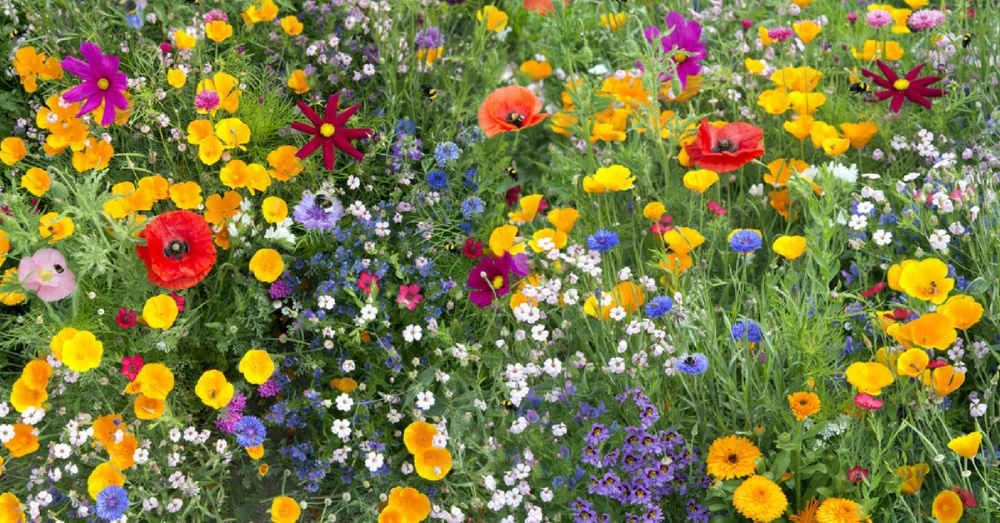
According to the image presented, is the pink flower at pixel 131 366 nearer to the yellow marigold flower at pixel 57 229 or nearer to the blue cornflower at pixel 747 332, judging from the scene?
the yellow marigold flower at pixel 57 229

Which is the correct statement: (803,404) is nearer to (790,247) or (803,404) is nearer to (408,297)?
(790,247)

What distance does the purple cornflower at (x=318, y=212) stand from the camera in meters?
2.49

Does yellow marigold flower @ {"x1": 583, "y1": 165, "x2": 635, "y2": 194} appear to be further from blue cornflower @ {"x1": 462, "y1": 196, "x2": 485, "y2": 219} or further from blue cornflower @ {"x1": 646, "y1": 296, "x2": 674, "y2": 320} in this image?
blue cornflower @ {"x1": 646, "y1": 296, "x2": 674, "y2": 320}

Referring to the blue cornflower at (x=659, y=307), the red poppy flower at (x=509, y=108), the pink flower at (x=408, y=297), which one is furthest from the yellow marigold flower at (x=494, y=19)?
the blue cornflower at (x=659, y=307)

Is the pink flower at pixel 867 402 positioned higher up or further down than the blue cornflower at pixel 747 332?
higher up

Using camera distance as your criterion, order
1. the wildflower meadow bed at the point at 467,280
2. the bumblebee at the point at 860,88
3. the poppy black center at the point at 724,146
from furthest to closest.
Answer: the bumblebee at the point at 860,88 < the poppy black center at the point at 724,146 < the wildflower meadow bed at the point at 467,280

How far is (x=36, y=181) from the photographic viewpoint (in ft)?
8.30

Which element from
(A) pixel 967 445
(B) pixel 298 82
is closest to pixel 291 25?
(B) pixel 298 82

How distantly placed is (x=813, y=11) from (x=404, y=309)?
2025mm

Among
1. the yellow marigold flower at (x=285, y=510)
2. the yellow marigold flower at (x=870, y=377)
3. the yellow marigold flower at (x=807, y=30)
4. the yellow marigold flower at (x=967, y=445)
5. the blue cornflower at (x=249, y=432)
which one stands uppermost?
the yellow marigold flower at (x=807, y=30)

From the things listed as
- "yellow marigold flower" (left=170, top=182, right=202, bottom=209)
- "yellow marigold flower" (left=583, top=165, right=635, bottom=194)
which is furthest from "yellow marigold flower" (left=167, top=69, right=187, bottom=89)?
"yellow marigold flower" (left=583, top=165, right=635, bottom=194)

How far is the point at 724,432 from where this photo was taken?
6.79 ft

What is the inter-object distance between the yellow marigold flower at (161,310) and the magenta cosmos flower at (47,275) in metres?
0.18

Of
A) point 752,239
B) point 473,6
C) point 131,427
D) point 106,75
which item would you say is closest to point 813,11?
point 473,6
